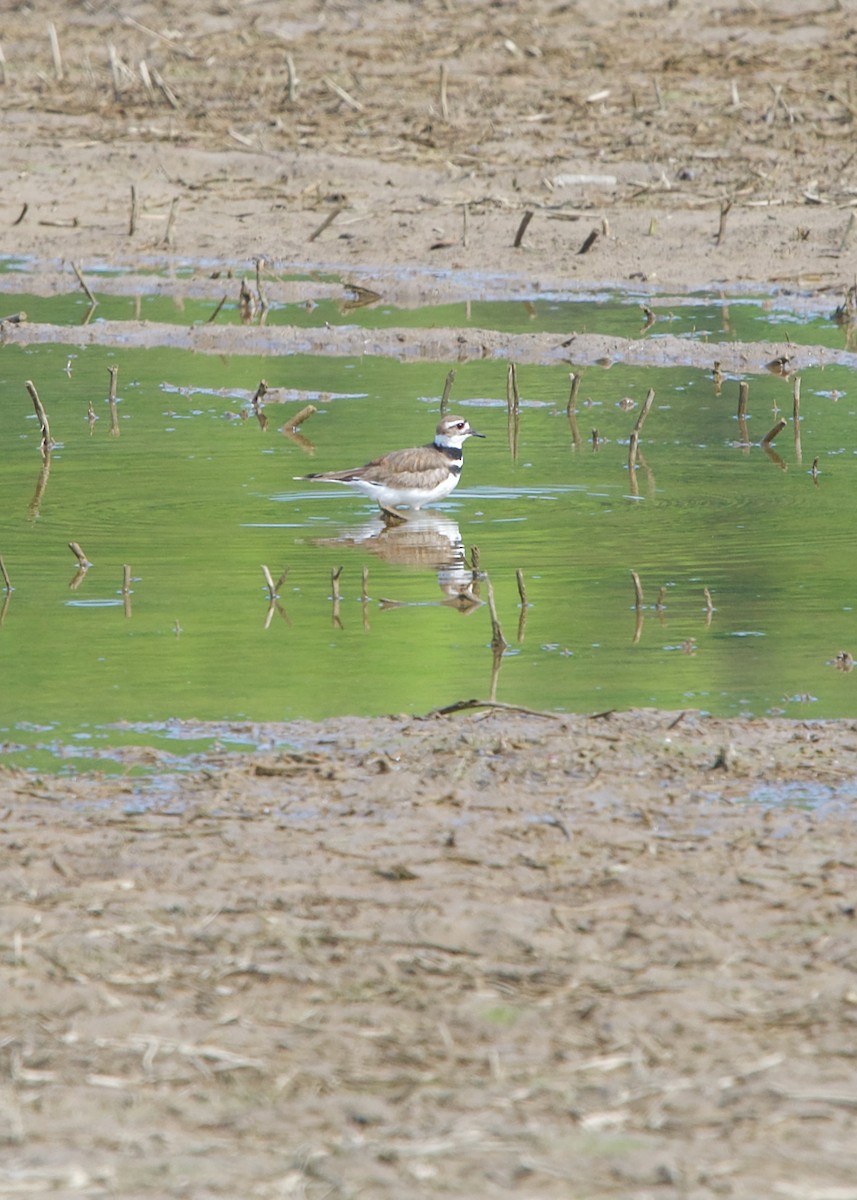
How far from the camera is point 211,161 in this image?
21438 mm

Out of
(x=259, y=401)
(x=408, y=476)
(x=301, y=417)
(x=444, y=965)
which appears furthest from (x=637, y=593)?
(x=259, y=401)

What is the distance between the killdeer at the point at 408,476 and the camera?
10602 millimetres

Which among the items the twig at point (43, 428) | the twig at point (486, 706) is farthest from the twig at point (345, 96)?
the twig at point (486, 706)

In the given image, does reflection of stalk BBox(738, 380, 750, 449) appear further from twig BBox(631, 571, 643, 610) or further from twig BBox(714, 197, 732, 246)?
twig BBox(714, 197, 732, 246)

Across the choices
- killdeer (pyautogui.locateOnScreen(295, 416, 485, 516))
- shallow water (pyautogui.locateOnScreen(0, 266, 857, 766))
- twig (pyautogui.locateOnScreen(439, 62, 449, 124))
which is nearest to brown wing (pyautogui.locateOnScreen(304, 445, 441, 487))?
killdeer (pyautogui.locateOnScreen(295, 416, 485, 516))

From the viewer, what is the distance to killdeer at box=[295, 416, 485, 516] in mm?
10602

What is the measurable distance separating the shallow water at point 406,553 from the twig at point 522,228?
3.34 meters

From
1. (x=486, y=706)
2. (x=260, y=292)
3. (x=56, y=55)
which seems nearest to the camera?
(x=486, y=706)

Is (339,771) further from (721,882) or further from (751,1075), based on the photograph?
(751,1075)

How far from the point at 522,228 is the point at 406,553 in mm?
8626

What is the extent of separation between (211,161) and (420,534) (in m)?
12.0

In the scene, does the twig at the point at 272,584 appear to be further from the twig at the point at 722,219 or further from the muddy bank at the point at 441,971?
the twig at the point at 722,219

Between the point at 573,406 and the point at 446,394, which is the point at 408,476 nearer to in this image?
the point at 446,394

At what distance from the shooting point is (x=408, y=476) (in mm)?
10602
